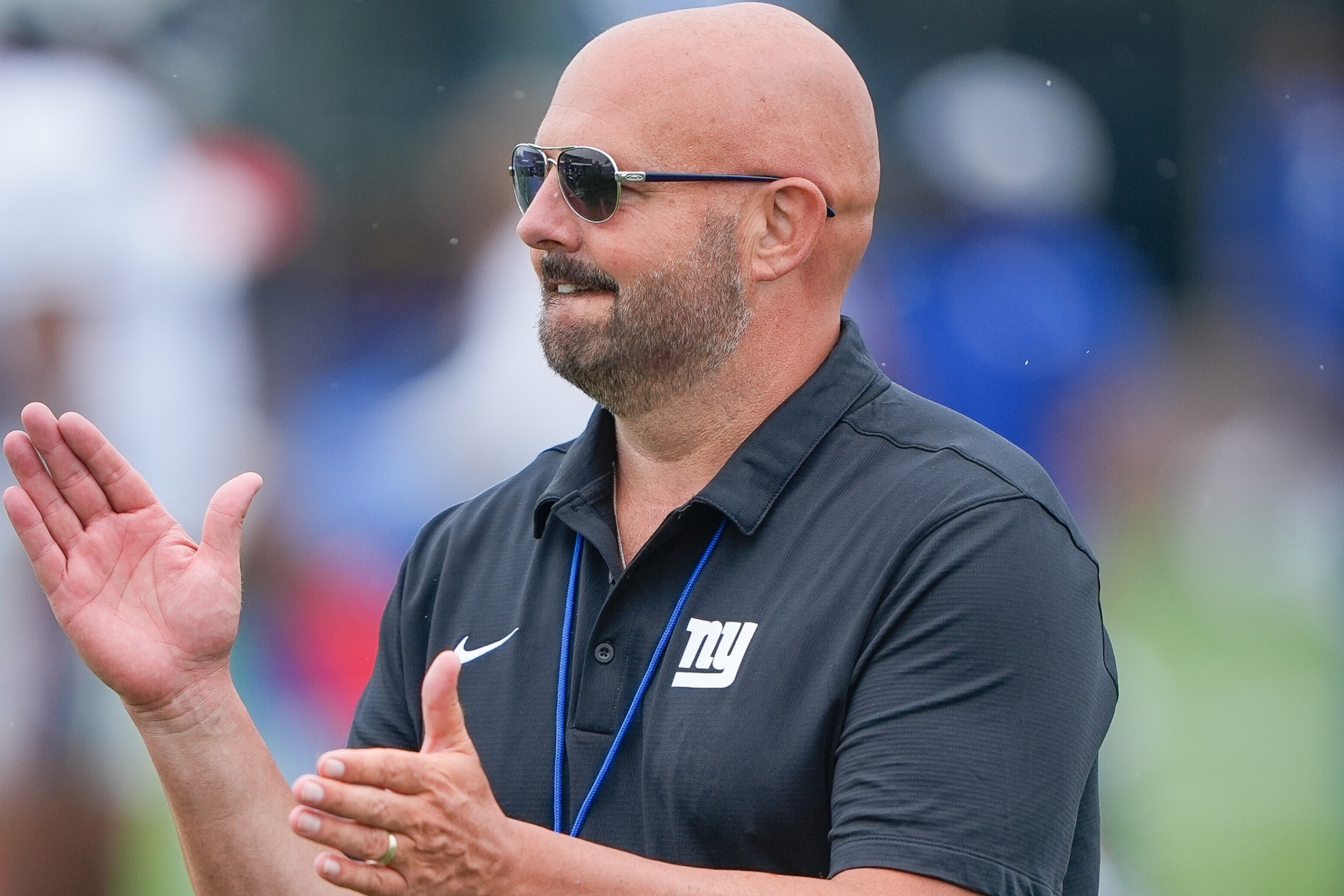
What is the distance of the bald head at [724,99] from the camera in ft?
7.64

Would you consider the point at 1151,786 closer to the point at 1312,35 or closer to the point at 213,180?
the point at 1312,35

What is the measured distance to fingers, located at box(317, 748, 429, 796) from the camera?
157 centimetres

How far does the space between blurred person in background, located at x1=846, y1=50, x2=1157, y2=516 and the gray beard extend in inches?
92.9

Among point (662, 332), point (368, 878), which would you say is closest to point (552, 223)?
point (662, 332)

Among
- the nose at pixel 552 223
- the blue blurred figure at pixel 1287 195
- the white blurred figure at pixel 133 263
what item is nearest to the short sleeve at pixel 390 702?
the nose at pixel 552 223

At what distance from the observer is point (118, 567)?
218 centimetres

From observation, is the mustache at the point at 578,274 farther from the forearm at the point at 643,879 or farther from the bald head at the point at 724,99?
the forearm at the point at 643,879

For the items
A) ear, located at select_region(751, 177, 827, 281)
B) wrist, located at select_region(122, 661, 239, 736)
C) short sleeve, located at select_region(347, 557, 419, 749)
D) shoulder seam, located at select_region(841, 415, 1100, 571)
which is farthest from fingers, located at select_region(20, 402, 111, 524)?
shoulder seam, located at select_region(841, 415, 1100, 571)

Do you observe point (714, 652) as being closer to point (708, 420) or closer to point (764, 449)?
point (764, 449)

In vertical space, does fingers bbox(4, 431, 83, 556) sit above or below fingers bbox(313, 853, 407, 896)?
above

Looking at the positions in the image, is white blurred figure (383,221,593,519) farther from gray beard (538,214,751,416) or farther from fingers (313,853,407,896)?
fingers (313,853,407,896)

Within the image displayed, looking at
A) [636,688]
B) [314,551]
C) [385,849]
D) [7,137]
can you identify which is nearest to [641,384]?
[636,688]

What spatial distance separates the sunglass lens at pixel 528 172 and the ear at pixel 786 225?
1.13ft

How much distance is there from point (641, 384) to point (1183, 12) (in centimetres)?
325
